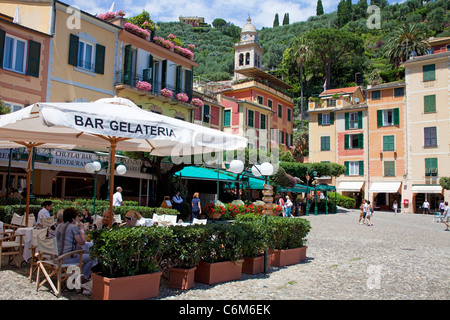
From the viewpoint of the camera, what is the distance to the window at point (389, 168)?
130 ft

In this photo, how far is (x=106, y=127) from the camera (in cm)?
528

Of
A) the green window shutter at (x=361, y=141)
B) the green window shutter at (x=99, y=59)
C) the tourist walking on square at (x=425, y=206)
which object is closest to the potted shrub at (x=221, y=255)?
the green window shutter at (x=99, y=59)

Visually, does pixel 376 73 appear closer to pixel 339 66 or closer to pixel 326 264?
pixel 339 66

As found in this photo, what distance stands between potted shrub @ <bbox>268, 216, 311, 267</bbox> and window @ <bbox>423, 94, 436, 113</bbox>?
3472cm

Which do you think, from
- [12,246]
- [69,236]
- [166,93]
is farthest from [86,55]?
[69,236]

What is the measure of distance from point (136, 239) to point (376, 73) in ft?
184

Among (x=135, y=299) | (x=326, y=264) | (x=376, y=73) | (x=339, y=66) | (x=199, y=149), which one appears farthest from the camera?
(x=339, y=66)

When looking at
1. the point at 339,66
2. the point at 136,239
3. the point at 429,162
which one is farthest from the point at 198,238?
the point at 339,66

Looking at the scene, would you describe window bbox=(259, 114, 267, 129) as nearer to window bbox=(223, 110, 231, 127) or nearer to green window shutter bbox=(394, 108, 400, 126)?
window bbox=(223, 110, 231, 127)

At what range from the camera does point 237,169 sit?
999cm

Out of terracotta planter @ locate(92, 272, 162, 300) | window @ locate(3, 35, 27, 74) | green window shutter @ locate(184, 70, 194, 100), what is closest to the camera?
terracotta planter @ locate(92, 272, 162, 300)

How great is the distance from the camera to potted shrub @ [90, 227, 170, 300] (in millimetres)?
4980

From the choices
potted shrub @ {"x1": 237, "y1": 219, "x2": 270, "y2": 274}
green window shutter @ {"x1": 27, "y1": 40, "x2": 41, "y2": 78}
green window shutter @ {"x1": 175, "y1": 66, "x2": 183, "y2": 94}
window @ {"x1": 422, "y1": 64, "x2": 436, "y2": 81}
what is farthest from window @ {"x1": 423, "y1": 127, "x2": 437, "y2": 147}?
potted shrub @ {"x1": 237, "y1": 219, "x2": 270, "y2": 274}

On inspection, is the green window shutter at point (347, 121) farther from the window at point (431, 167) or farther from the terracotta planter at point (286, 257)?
the terracotta planter at point (286, 257)
